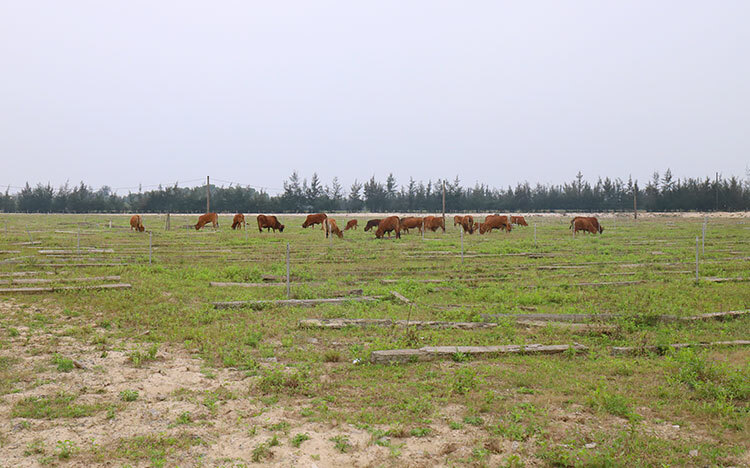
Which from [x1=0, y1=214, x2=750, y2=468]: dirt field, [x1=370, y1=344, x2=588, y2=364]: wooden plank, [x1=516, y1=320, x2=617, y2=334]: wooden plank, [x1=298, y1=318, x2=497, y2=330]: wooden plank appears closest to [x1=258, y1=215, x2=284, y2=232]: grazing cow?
[x1=0, y1=214, x2=750, y2=468]: dirt field

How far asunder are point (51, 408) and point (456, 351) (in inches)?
199

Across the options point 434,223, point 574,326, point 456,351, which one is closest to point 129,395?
point 456,351

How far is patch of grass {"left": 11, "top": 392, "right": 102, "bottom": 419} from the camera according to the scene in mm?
5426

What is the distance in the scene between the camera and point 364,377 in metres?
6.74

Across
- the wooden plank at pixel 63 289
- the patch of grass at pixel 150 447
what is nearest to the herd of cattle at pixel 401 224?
the wooden plank at pixel 63 289

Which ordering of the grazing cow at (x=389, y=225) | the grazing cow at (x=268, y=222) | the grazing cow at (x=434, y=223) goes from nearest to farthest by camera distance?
the grazing cow at (x=389, y=225) < the grazing cow at (x=268, y=222) < the grazing cow at (x=434, y=223)

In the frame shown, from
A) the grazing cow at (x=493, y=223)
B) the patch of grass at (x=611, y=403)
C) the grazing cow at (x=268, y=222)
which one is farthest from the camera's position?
the grazing cow at (x=268, y=222)

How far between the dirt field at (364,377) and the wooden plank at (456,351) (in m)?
0.10

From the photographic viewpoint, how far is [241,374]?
6.83 metres

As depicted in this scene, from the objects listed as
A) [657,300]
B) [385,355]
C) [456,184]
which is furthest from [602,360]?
[456,184]

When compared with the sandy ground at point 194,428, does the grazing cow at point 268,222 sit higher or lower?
higher

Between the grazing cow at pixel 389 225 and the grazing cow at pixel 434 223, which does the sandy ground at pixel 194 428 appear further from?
the grazing cow at pixel 434 223

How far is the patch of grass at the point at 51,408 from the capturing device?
17.8 feet

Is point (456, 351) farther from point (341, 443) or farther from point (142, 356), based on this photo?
point (142, 356)
